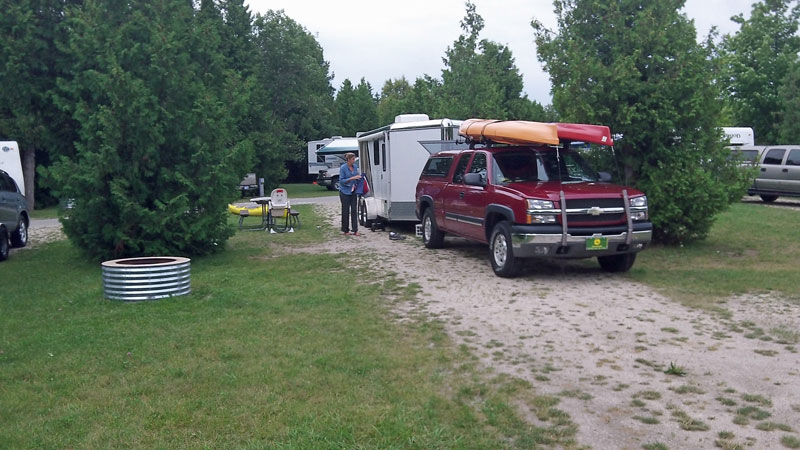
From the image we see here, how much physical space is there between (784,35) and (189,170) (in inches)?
1274

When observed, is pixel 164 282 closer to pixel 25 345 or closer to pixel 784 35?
pixel 25 345

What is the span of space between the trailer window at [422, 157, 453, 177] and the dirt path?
2.77 metres

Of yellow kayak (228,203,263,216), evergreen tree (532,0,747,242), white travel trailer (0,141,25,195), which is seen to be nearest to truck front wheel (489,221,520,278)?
evergreen tree (532,0,747,242)

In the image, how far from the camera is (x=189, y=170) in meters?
13.0

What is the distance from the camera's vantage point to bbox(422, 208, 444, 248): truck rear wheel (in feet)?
45.0

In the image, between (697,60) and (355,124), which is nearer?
(697,60)

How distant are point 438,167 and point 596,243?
14.3 ft

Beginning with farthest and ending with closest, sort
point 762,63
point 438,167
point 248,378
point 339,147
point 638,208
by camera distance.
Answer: point 339,147 < point 762,63 < point 438,167 < point 638,208 < point 248,378

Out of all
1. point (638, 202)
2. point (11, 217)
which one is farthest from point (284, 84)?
point (638, 202)

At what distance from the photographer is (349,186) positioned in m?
16.3

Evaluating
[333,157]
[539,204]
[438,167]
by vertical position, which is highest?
[333,157]

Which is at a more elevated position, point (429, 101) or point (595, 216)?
point (429, 101)

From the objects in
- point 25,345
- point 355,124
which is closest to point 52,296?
point 25,345

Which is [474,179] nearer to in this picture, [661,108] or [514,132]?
[514,132]
